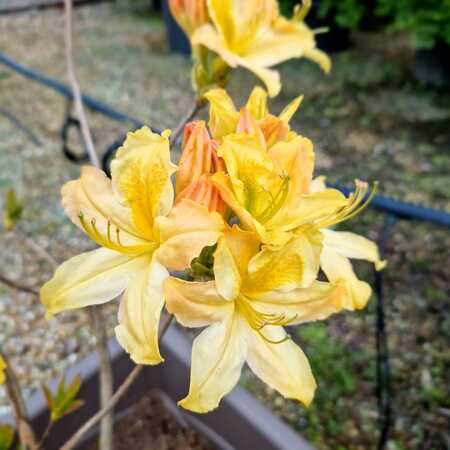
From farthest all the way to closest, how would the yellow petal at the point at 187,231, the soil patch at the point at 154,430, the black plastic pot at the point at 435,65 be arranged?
the black plastic pot at the point at 435,65
the soil patch at the point at 154,430
the yellow petal at the point at 187,231

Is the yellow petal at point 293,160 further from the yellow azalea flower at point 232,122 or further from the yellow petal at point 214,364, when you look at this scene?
the yellow petal at point 214,364

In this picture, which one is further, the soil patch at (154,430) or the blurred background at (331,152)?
the blurred background at (331,152)

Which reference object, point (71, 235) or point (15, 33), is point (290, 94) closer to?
point (71, 235)

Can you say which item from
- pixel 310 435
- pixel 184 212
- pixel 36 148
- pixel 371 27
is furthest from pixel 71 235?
pixel 371 27

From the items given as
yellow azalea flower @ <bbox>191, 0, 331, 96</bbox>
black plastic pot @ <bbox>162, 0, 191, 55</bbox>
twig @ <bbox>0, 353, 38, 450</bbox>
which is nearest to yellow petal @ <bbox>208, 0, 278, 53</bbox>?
yellow azalea flower @ <bbox>191, 0, 331, 96</bbox>

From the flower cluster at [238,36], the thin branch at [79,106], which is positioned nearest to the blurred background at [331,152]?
the thin branch at [79,106]

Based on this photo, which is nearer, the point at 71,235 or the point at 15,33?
the point at 71,235
